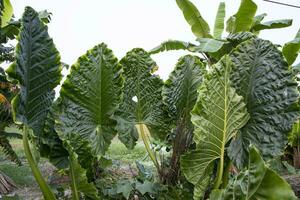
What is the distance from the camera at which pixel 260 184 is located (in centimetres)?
77

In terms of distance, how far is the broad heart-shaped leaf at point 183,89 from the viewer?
5.23 ft

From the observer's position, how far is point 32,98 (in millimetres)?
1325

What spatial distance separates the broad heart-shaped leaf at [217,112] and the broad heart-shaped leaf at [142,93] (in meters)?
0.38

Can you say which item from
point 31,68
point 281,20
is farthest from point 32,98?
point 281,20

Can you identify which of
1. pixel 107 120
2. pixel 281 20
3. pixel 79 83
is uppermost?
pixel 281 20

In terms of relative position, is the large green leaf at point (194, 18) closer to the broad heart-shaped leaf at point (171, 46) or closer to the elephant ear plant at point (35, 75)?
the broad heart-shaped leaf at point (171, 46)

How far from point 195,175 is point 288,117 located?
411 millimetres

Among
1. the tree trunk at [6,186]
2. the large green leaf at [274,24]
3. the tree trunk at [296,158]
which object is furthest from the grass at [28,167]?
the large green leaf at [274,24]

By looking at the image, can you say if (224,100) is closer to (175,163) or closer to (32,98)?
(175,163)

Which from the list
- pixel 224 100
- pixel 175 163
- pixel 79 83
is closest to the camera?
pixel 224 100

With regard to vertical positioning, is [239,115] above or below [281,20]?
below

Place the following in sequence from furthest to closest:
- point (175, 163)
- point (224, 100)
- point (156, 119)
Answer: point (156, 119) → point (175, 163) → point (224, 100)

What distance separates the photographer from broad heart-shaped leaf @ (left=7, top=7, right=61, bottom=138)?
1.29 m

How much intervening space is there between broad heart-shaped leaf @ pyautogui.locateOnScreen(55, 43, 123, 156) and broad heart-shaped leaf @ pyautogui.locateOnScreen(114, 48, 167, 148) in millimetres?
225
